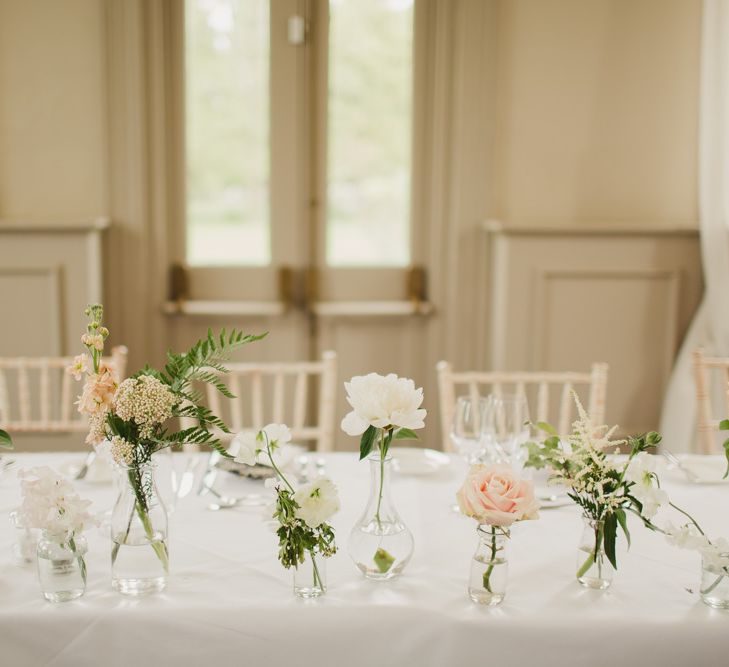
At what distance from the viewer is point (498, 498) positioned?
3.36ft

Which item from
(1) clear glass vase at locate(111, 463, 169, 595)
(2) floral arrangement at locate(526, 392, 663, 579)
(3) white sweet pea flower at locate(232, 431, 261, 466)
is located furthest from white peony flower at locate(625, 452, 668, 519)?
(1) clear glass vase at locate(111, 463, 169, 595)

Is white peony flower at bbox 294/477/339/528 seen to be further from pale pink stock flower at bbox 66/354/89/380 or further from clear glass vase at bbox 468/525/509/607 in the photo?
pale pink stock flower at bbox 66/354/89/380

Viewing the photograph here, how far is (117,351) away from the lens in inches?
78.1

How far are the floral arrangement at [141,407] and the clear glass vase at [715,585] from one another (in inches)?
26.0

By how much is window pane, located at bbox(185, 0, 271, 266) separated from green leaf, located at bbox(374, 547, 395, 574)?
2077 millimetres

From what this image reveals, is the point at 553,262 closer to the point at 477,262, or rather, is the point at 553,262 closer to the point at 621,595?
the point at 477,262

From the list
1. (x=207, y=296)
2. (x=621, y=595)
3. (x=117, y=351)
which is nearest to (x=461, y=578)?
(x=621, y=595)

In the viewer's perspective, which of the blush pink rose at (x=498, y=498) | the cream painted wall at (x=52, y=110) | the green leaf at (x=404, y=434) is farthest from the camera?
the cream painted wall at (x=52, y=110)

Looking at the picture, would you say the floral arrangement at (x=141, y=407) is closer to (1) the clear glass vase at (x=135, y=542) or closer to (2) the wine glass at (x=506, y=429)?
(1) the clear glass vase at (x=135, y=542)

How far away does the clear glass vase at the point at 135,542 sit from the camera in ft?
3.62

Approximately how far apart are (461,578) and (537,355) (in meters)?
1.89

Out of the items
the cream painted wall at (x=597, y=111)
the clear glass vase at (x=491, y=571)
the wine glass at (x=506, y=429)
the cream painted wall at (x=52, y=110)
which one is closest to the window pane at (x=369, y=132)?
the cream painted wall at (x=597, y=111)

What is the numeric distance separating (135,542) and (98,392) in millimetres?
218

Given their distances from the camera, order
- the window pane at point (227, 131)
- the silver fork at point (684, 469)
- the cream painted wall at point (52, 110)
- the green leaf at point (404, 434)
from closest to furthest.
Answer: the green leaf at point (404, 434), the silver fork at point (684, 469), the cream painted wall at point (52, 110), the window pane at point (227, 131)
